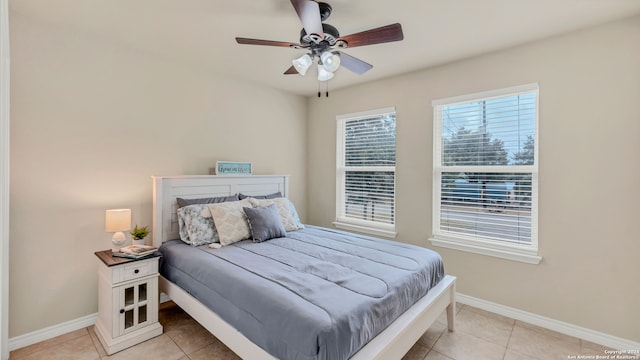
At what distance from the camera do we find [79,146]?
2.71m

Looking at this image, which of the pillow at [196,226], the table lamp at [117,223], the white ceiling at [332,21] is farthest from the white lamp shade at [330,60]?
the table lamp at [117,223]

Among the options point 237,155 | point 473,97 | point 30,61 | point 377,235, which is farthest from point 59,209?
point 473,97

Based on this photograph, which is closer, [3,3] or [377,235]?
[3,3]

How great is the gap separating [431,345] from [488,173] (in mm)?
1728

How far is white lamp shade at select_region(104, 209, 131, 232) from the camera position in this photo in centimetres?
256

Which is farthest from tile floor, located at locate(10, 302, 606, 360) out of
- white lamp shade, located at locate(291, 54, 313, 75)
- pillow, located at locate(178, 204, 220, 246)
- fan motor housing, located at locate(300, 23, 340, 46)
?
fan motor housing, located at locate(300, 23, 340, 46)

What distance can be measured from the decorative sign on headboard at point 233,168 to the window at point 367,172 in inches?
50.6

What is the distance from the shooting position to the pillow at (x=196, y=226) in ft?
9.34

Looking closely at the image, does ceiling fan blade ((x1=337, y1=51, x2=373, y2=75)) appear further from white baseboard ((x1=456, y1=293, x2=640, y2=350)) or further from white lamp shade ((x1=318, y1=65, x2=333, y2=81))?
white baseboard ((x1=456, y1=293, x2=640, y2=350))

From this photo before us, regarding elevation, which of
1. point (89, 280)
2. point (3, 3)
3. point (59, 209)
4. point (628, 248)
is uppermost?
point (3, 3)

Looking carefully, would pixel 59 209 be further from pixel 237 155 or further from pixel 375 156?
pixel 375 156

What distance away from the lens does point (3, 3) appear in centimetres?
125

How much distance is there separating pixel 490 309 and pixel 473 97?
2.11 m

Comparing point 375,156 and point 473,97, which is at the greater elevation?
point 473,97
